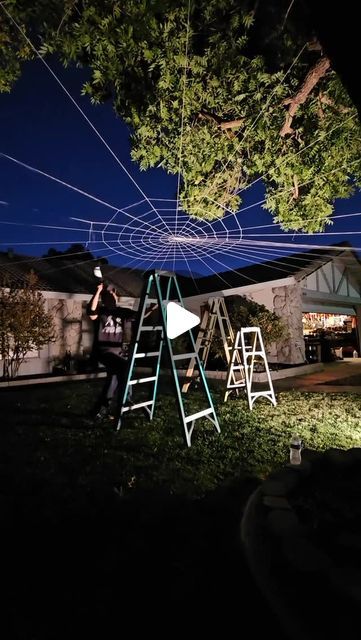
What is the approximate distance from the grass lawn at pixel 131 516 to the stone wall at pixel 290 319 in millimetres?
8340

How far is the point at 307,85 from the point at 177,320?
3.90m

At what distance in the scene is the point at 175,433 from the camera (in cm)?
527

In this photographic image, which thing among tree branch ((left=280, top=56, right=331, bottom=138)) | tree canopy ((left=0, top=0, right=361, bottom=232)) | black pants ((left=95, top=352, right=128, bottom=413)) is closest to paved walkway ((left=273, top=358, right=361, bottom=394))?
tree canopy ((left=0, top=0, right=361, bottom=232))

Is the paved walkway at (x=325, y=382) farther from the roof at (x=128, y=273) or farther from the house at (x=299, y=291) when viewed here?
the roof at (x=128, y=273)

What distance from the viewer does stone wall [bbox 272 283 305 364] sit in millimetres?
14273

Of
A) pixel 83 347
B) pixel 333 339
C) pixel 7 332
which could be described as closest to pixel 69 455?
pixel 7 332

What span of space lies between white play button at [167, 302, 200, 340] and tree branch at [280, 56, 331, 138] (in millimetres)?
3433

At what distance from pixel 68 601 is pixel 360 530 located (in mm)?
1770

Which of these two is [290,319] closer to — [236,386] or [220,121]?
[236,386]

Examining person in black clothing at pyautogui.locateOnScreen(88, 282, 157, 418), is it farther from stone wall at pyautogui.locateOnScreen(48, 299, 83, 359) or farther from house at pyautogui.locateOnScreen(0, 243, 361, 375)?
stone wall at pyautogui.locateOnScreen(48, 299, 83, 359)

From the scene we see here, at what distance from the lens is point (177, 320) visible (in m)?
5.33

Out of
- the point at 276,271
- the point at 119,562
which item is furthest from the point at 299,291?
the point at 119,562

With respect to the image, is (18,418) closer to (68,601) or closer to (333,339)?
(68,601)

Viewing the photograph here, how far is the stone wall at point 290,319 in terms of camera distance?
14273 mm
